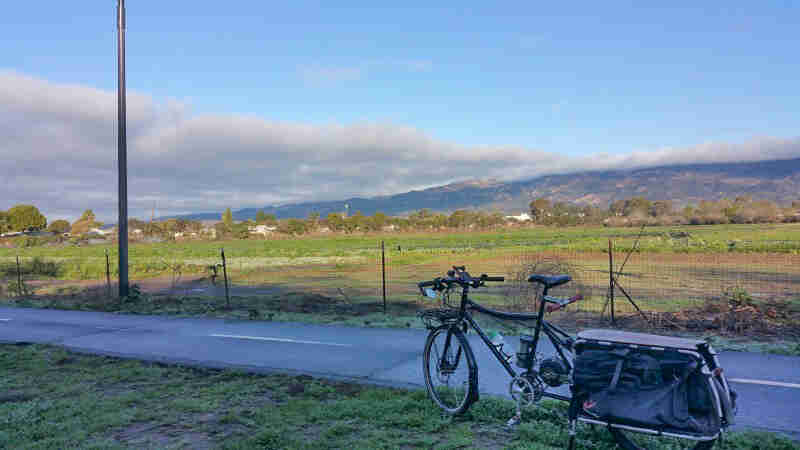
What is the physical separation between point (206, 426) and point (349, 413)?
1277 mm

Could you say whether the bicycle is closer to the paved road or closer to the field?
the paved road

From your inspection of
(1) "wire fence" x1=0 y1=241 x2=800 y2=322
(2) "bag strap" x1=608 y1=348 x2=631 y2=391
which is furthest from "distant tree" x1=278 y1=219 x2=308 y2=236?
(2) "bag strap" x1=608 y1=348 x2=631 y2=391

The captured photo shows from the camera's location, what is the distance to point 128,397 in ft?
21.6

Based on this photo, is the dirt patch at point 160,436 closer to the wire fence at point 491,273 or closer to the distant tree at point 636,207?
the wire fence at point 491,273

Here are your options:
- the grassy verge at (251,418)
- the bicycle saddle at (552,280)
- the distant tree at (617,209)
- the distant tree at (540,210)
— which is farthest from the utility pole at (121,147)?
the distant tree at (540,210)

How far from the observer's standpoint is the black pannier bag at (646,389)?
152 inches

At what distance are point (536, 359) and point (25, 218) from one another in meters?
134

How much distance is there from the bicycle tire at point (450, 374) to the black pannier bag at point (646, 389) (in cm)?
126

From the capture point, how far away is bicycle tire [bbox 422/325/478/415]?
543 centimetres

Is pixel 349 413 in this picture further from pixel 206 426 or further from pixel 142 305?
pixel 142 305

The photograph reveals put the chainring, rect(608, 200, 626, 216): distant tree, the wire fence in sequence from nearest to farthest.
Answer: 1. the chainring
2. the wire fence
3. rect(608, 200, 626, 216): distant tree

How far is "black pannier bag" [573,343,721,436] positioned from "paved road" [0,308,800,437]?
1.86 m

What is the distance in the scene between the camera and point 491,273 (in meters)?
25.3

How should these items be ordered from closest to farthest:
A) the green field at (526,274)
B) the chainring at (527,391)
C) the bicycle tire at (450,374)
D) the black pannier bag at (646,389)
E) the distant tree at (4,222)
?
1. the black pannier bag at (646,389)
2. the chainring at (527,391)
3. the bicycle tire at (450,374)
4. the green field at (526,274)
5. the distant tree at (4,222)
